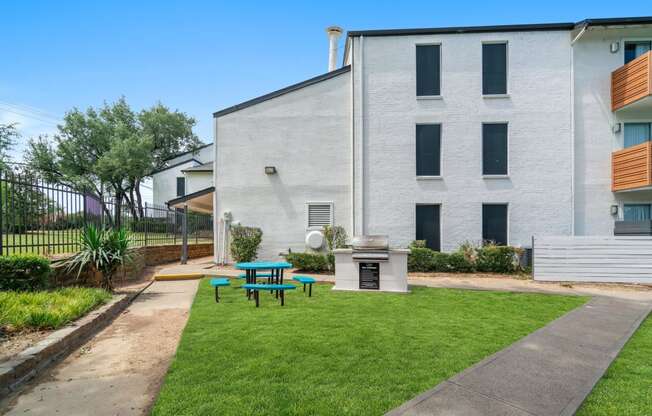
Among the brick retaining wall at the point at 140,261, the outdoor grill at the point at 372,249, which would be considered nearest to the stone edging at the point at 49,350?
the brick retaining wall at the point at 140,261

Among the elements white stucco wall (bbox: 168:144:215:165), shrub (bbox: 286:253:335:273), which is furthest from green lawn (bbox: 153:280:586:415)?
white stucco wall (bbox: 168:144:215:165)

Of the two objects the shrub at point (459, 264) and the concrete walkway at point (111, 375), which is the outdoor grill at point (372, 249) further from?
the shrub at point (459, 264)

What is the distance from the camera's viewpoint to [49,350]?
4535 mm

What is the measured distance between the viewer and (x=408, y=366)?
4.26 metres

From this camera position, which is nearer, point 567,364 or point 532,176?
point 567,364

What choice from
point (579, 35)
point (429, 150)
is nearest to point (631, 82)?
point (579, 35)

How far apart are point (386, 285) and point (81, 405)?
7287mm

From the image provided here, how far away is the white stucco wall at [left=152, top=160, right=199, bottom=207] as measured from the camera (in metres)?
32.6

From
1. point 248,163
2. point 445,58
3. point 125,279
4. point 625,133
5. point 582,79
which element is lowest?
point 125,279

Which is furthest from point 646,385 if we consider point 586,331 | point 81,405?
point 81,405

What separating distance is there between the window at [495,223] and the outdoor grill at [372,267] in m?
6.86

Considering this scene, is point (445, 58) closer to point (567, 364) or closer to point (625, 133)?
point (625, 133)

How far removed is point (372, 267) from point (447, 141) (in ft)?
25.8

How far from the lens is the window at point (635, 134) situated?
1469 cm
